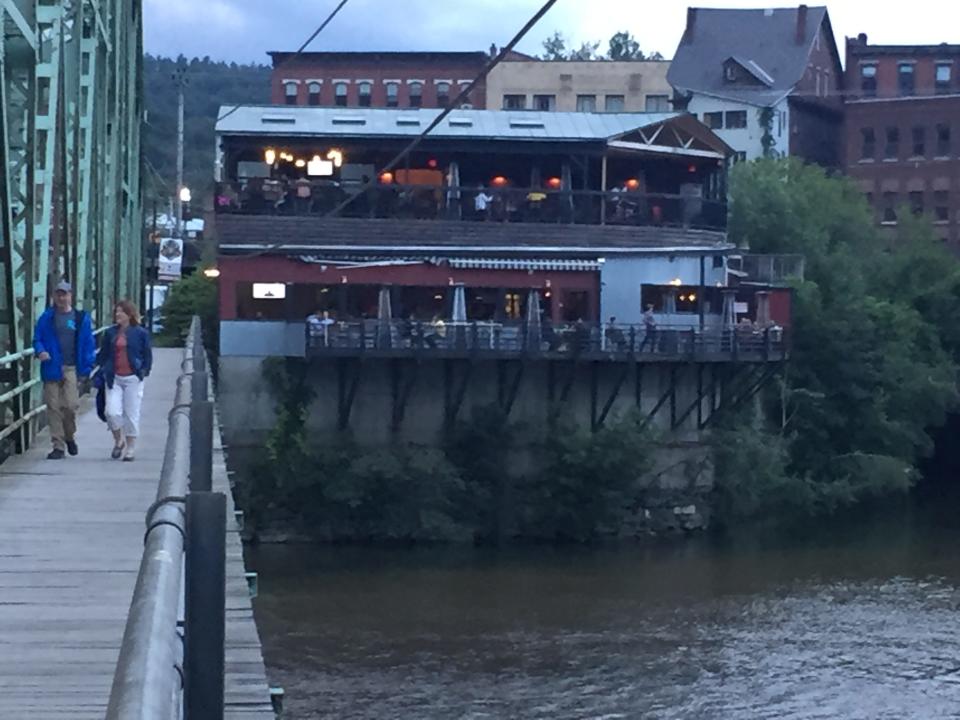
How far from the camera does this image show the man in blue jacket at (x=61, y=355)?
674 inches

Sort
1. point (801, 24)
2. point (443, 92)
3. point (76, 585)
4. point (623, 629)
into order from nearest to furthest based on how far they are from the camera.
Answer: point (76, 585)
point (623, 629)
point (801, 24)
point (443, 92)

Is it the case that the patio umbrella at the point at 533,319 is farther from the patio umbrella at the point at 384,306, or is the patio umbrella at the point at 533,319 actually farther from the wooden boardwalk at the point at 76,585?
the wooden boardwalk at the point at 76,585

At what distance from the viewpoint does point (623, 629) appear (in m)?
39.6

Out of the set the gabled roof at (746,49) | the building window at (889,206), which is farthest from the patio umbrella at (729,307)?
the gabled roof at (746,49)

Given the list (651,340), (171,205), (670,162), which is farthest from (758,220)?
(171,205)

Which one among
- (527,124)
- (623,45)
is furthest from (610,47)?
(527,124)

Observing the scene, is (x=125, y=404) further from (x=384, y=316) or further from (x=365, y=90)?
(x=365, y=90)

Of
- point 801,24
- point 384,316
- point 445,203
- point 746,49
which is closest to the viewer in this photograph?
point 384,316

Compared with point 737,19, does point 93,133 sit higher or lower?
lower

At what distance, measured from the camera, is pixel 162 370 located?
36.0 meters

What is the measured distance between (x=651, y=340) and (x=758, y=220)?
18644mm

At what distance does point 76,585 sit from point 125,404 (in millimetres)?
6985

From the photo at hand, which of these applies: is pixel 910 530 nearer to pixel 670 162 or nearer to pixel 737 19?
pixel 670 162

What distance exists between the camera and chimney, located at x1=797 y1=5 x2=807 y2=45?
3755 inches
